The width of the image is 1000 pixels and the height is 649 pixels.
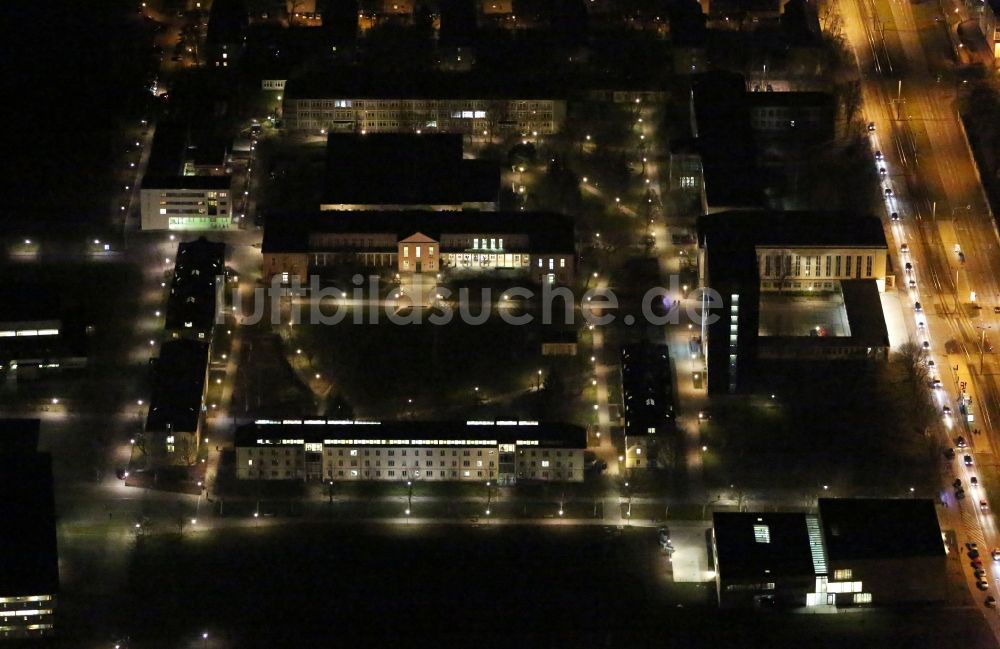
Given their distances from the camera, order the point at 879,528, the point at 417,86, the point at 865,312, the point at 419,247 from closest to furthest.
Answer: the point at 879,528 < the point at 865,312 < the point at 419,247 < the point at 417,86

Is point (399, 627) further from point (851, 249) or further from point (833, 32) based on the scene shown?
point (833, 32)

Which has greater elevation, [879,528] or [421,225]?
[421,225]

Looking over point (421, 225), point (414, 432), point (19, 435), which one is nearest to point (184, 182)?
point (421, 225)

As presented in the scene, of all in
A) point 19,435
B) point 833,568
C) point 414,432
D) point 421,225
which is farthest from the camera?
point 421,225

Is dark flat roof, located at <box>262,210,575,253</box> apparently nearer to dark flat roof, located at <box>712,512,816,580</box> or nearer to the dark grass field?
the dark grass field

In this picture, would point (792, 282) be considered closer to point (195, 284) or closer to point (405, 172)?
point (405, 172)

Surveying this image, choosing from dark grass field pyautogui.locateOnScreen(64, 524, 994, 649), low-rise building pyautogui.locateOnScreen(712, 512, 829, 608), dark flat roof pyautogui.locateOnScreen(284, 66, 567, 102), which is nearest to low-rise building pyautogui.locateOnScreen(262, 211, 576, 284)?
dark flat roof pyautogui.locateOnScreen(284, 66, 567, 102)

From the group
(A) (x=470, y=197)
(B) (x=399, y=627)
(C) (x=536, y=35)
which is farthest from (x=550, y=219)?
(B) (x=399, y=627)
